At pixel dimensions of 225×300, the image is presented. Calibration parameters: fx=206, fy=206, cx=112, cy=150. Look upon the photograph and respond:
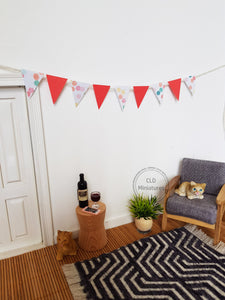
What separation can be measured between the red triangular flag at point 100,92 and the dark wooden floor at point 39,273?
1.54m

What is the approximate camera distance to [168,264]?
1960 mm

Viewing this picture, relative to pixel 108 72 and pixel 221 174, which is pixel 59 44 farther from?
pixel 221 174

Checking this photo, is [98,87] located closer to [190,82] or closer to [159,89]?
[159,89]

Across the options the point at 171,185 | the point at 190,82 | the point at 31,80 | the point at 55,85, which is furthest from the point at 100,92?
the point at 171,185

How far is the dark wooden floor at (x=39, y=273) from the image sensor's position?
1.70 metres

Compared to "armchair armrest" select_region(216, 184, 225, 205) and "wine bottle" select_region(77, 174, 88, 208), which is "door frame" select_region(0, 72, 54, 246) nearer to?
"wine bottle" select_region(77, 174, 88, 208)

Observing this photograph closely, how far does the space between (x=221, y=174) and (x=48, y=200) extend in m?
2.03

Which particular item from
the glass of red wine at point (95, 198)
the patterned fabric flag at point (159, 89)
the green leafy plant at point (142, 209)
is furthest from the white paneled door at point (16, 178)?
the patterned fabric flag at point (159, 89)

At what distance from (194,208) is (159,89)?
1.38m

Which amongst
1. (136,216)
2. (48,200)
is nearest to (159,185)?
(136,216)

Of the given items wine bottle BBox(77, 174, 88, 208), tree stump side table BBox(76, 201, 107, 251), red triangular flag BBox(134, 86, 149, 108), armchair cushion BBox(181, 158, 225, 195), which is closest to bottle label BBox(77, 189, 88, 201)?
wine bottle BBox(77, 174, 88, 208)

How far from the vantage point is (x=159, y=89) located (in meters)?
2.38

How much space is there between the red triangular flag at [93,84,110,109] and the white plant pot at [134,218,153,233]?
1.40 metres

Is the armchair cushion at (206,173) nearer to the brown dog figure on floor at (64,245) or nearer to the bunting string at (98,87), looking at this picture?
the bunting string at (98,87)
